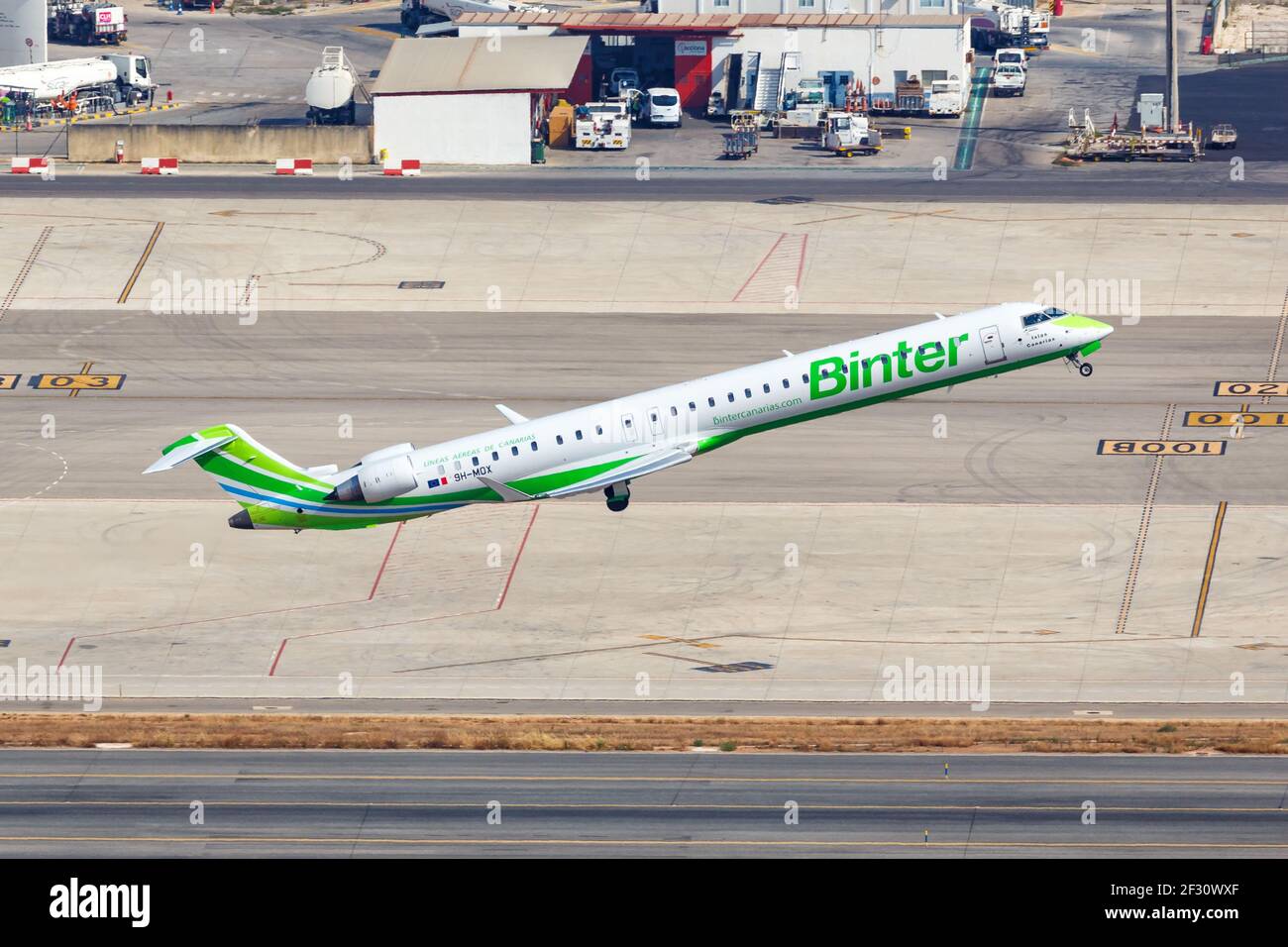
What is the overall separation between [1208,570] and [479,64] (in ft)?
243

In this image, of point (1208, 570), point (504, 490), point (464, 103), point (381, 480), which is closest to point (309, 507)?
point (381, 480)

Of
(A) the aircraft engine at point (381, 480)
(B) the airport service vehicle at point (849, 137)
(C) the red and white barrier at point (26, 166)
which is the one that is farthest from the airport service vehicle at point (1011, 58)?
(A) the aircraft engine at point (381, 480)

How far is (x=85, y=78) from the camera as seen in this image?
15925 cm

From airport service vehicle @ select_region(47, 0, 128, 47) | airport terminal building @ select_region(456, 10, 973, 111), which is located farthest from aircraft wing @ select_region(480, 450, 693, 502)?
airport service vehicle @ select_region(47, 0, 128, 47)

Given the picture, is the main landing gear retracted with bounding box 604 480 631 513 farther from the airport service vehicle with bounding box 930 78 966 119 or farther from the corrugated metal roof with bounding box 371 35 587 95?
the airport service vehicle with bounding box 930 78 966 119

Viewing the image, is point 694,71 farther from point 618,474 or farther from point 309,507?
point 309,507

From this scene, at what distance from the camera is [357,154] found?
5704 inches

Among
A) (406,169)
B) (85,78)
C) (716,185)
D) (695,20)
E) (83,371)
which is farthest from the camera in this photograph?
(85,78)

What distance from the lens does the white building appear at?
470 ft

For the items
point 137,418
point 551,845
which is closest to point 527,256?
point 137,418

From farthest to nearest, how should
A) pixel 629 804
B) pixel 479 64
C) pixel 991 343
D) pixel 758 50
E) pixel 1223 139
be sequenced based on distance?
pixel 758 50 → pixel 479 64 → pixel 1223 139 → pixel 991 343 → pixel 629 804

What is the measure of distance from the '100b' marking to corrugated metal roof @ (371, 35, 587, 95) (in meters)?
58.2

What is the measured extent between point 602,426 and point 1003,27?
111967 mm

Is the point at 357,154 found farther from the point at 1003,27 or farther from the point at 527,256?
the point at 1003,27
